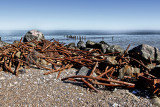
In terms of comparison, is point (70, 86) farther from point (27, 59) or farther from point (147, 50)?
point (147, 50)

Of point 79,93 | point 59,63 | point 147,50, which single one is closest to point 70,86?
point 79,93

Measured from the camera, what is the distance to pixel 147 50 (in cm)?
632

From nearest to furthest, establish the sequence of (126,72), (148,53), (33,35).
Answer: (126,72)
(148,53)
(33,35)

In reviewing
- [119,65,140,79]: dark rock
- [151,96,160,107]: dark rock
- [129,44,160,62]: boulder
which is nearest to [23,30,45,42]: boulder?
[129,44,160,62]: boulder

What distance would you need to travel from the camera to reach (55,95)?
3.21 meters

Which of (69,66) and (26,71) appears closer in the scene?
(26,71)

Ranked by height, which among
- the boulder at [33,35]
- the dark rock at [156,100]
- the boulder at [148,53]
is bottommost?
the dark rock at [156,100]

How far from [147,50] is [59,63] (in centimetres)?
401

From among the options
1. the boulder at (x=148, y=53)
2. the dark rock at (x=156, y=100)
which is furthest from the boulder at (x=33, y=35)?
the dark rock at (x=156, y=100)

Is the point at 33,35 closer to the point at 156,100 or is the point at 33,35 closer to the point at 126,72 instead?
the point at 126,72

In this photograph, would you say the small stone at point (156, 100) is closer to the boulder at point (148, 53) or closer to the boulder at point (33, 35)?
the boulder at point (148, 53)

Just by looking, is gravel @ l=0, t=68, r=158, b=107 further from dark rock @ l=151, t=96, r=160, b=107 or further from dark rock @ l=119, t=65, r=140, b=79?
dark rock @ l=119, t=65, r=140, b=79

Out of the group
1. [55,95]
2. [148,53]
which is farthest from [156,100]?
[148,53]

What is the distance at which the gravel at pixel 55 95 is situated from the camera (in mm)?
2924
